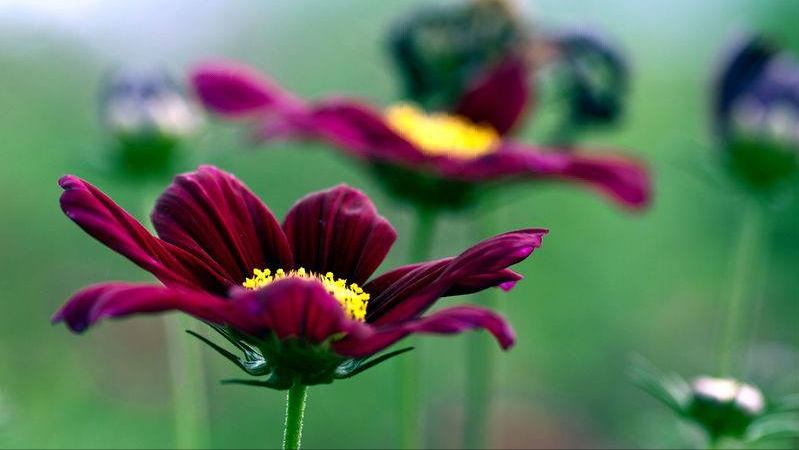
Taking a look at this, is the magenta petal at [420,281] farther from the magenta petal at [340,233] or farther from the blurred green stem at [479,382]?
the blurred green stem at [479,382]

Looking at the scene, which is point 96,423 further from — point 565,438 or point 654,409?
point 654,409

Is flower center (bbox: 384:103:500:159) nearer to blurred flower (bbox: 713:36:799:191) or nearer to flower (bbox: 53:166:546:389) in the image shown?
blurred flower (bbox: 713:36:799:191)

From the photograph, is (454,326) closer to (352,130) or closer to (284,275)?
(284,275)

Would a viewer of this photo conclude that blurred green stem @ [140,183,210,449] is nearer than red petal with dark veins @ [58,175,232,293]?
No

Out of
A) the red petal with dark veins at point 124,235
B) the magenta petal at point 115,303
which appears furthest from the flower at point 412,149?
the magenta petal at point 115,303

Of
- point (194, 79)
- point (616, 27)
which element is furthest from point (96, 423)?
point (616, 27)

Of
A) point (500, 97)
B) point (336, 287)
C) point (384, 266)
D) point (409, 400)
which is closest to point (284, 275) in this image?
point (336, 287)

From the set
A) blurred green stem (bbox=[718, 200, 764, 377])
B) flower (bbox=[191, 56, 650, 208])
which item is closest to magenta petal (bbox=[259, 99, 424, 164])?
flower (bbox=[191, 56, 650, 208])
